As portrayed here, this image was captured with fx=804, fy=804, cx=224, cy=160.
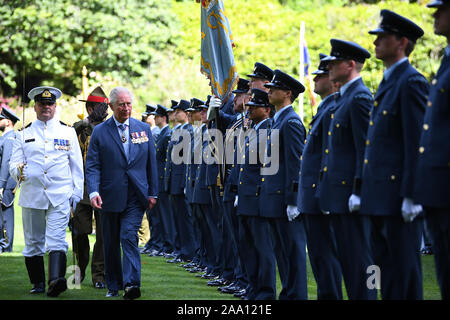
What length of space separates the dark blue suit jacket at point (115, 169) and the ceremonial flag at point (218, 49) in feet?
4.04

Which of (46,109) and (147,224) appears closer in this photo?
(46,109)

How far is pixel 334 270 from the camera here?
22.8ft

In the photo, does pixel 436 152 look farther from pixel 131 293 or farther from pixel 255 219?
pixel 131 293

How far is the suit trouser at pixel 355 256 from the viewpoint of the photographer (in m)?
6.43

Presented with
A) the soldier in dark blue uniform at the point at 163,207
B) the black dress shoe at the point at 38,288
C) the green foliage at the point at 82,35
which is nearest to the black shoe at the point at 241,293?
the black dress shoe at the point at 38,288

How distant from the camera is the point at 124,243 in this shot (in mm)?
8883

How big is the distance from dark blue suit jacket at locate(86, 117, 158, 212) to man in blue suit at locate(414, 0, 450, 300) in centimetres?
451

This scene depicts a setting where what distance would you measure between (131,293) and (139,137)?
1816 millimetres

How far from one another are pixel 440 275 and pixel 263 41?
34555 millimetres

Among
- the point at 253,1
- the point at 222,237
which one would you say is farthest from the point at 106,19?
the point at 222,237

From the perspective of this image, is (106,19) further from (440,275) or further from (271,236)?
(440,275)

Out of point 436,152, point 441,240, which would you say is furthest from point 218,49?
point 441,240

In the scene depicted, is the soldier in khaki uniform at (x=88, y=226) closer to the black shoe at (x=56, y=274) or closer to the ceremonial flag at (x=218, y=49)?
the black shoe at (x=56, y=274)

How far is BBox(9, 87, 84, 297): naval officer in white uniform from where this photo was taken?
353 inches
